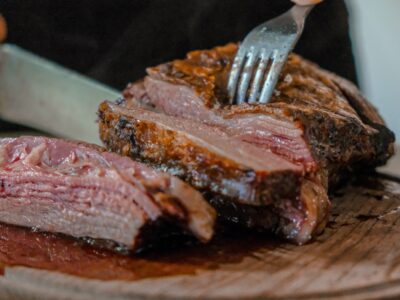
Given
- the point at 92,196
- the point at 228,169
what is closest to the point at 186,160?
the point at 228,169

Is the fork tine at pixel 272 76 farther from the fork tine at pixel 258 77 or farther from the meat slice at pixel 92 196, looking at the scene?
the meat slice at pixel 92 196

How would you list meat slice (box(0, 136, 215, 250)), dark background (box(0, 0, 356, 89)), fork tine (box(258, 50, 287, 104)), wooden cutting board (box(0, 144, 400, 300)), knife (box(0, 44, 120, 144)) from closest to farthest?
wooden cutting board (box(0, 144, 400, 300))
meat slice (box(0, 136, 215, 250))
fork tine (box(258, 50, 287, 104))
knife (box(0, 44, 120, 144))
dark background (box(0, 0, 356, 89))

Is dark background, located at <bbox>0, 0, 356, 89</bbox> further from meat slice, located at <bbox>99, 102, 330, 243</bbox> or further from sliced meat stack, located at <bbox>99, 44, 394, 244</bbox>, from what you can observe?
meat slice, located at <bbox>99, 102, 330, 243</bbox>

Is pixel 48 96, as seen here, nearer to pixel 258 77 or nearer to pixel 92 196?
pixel 258 77

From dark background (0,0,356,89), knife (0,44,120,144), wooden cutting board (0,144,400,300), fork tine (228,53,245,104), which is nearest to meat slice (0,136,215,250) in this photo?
wooden cutting board (0,144,400,300)

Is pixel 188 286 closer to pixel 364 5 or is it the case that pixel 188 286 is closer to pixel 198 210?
pixel 198 210

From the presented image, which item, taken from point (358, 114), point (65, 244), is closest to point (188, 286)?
point (65, 244)

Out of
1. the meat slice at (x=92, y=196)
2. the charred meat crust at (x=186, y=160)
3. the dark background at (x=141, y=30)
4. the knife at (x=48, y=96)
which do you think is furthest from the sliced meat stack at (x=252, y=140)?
the dark background at (x=141, y=30)
